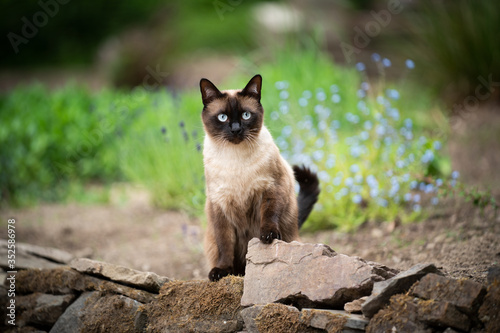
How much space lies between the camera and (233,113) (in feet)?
9.15

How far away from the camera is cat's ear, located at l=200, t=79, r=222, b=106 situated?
2.87 metres

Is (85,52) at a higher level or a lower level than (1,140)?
higher

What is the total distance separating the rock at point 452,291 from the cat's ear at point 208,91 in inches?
56.4

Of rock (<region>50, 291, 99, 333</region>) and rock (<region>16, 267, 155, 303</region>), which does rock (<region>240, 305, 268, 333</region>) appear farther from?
rock (<region>50, 291, 99, 333</region>)

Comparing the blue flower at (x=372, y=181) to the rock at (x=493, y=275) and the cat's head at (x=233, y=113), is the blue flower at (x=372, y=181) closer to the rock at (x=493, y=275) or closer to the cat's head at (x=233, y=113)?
the cat's head at (x=233, y=113)

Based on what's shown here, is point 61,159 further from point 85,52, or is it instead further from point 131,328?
point 85,52

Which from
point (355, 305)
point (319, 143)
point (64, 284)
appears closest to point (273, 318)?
point (355, 305)

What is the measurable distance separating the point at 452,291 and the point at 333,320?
0.54 metres

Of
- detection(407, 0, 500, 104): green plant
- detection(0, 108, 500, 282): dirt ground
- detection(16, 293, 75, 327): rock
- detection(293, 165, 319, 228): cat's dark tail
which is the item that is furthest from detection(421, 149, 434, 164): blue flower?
detection(407, 0, 500, 104): green plant

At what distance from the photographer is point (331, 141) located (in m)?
4.90

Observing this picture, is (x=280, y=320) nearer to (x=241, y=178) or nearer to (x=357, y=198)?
(x=241, y=178)

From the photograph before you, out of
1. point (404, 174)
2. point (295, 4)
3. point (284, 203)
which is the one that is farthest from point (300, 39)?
point (284, 203)

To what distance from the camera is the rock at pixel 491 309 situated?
2080mm

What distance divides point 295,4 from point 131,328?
881cm
